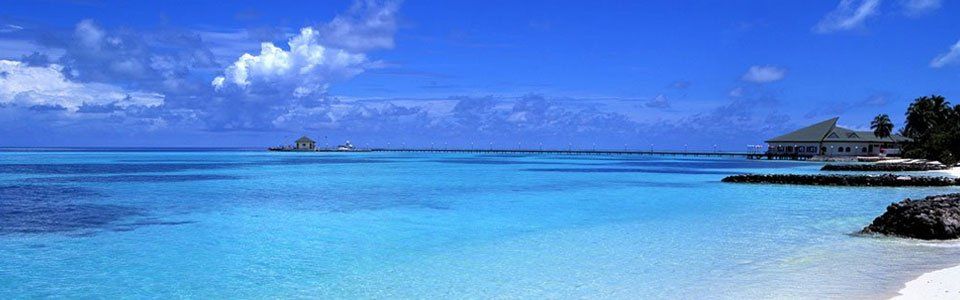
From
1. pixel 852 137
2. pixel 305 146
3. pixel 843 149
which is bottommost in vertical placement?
pixel 843 149

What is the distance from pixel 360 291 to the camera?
32.2ft

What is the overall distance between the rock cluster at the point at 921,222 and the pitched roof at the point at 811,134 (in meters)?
68.7

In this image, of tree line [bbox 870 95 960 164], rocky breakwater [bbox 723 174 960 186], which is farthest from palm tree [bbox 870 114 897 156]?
rocky breakwater [bbox 723 174 960 186]

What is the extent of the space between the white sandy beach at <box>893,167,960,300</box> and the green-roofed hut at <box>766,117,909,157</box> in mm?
73408

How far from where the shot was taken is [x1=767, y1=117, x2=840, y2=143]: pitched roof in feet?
260

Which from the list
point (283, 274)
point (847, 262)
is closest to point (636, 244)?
point (847, 262)

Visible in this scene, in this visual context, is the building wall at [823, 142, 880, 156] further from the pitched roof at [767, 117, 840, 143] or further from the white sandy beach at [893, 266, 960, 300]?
the white sandy beach at [893, 266, 960, 300]

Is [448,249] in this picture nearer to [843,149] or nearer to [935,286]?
[935,286]

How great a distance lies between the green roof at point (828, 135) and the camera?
251 feet

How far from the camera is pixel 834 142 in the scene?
77.1 metres

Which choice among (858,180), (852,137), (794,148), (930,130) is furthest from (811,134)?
(858,180)

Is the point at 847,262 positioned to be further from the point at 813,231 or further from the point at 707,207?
the point at 707,207

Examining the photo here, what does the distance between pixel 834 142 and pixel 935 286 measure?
2964 inches

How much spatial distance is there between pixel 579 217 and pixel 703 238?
4.96 meters
